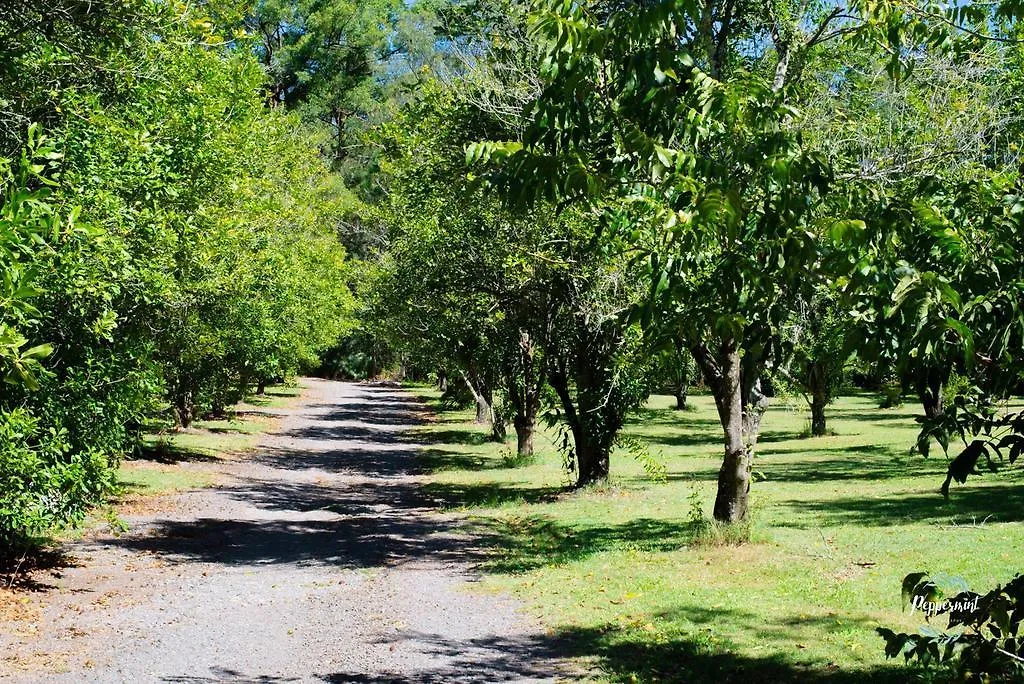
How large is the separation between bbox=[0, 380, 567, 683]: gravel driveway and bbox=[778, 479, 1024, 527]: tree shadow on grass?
577 cm

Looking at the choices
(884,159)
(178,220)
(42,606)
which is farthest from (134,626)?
(884,159)

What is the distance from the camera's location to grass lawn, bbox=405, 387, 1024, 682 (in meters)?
8.42

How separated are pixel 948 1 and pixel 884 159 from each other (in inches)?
74.2

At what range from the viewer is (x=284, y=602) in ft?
35.9

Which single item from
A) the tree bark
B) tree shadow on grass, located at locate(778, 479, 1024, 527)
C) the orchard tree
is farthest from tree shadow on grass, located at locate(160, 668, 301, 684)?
tree shadow on grass, located at locate(778, 479, 1024, 527)

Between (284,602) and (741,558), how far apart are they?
522cm

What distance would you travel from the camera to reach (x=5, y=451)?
982 centimetres

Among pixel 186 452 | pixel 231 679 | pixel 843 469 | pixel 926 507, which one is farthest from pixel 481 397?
pixel 231 679

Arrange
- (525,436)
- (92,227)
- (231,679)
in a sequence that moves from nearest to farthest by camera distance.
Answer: (92,227) → (231,679) → (525,436)

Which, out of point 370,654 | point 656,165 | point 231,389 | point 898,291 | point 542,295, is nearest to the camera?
point 898,291

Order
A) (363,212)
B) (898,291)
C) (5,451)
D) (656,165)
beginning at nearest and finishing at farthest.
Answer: (898,291) → (656,165) → (5,451) → (363,212)

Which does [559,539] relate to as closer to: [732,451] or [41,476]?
[732,451]

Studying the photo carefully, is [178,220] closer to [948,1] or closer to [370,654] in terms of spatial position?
[370,654]

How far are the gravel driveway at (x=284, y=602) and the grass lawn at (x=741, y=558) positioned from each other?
0.68 meters
